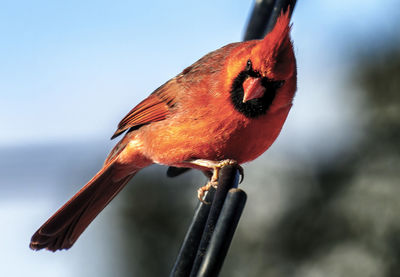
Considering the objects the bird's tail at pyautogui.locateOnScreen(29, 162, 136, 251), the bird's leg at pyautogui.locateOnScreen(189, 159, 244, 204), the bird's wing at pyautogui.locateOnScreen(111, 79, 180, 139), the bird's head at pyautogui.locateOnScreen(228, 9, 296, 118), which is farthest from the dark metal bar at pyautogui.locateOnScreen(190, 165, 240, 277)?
the bird's tail at pyautogui.locateOnScreen(29, 162, 136, 251)

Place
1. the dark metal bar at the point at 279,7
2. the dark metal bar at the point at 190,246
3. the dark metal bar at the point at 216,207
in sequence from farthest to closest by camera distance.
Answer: the dark metal bar at the point at 279,7 < the dark metal bar at the point at 190,246 < the dark metal bar at the point at 216,207

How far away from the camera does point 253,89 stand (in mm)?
2338

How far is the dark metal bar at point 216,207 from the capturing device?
1531 millimetres

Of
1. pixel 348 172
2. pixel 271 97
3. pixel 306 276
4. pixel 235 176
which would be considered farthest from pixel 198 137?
pixel 348 172

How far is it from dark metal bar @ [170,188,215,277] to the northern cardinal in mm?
407

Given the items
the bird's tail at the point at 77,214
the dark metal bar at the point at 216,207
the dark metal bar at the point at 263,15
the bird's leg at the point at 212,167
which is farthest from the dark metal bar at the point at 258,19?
the bird's tail at the point at 77,214

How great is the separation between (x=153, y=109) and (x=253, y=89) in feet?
2.54

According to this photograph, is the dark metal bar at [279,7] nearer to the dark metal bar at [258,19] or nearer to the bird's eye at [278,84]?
the dark metal bar at [258,19]

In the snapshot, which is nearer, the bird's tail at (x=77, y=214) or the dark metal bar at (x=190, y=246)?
the dark metal bar at (x=190, y=246)

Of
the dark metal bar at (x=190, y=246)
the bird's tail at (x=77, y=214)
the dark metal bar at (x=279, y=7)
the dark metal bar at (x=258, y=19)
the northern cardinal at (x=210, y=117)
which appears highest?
the dark metal bar at (x=279, y=7)

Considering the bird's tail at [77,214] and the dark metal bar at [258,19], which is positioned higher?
the dark metal bar at [258,19]

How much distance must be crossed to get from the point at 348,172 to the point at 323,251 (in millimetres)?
887

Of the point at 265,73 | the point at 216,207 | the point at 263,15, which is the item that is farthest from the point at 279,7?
the point at 216,207

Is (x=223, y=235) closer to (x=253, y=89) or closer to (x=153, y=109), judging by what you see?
(x=253, y=89)
